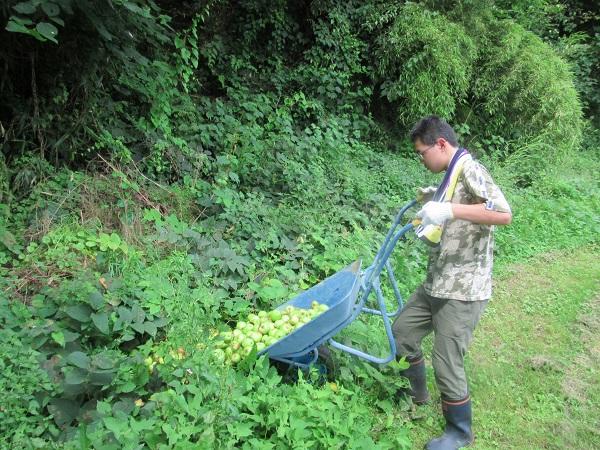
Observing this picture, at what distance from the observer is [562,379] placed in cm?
389

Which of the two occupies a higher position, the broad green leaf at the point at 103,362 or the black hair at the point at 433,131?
the black hair at the point at 433,131

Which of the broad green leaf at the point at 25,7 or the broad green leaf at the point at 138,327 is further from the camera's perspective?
the broad green leaf at the point at 25,7

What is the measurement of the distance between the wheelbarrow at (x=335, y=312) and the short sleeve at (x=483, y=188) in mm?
387

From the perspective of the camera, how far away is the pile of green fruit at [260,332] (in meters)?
3.05

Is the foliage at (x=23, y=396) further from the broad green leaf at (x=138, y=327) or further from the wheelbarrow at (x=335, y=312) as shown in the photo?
the wheelbarrow at (x=335, y=312)

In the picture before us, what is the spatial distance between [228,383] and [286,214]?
8.30 ft

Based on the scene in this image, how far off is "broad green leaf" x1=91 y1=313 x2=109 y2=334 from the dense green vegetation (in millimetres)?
10

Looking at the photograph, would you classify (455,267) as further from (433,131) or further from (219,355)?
(219,355)

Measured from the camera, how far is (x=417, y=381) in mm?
3420

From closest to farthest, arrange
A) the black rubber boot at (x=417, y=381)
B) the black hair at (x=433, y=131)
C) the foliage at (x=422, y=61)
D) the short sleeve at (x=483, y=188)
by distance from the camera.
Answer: the short sleeve at (x=483, y=188), the black hair at (x=433, y=131), the black rubber boot at (x=417, y=381), the foliage at (x=422, y=61)

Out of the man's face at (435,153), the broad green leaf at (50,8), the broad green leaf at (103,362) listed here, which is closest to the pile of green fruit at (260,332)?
the broad green leaf at (103,362)

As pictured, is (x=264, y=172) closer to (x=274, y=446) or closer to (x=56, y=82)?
(x=56, y=82)

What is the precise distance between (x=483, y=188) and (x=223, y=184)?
2.95m

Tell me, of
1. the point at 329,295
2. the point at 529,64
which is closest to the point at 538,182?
the point at 529,64
